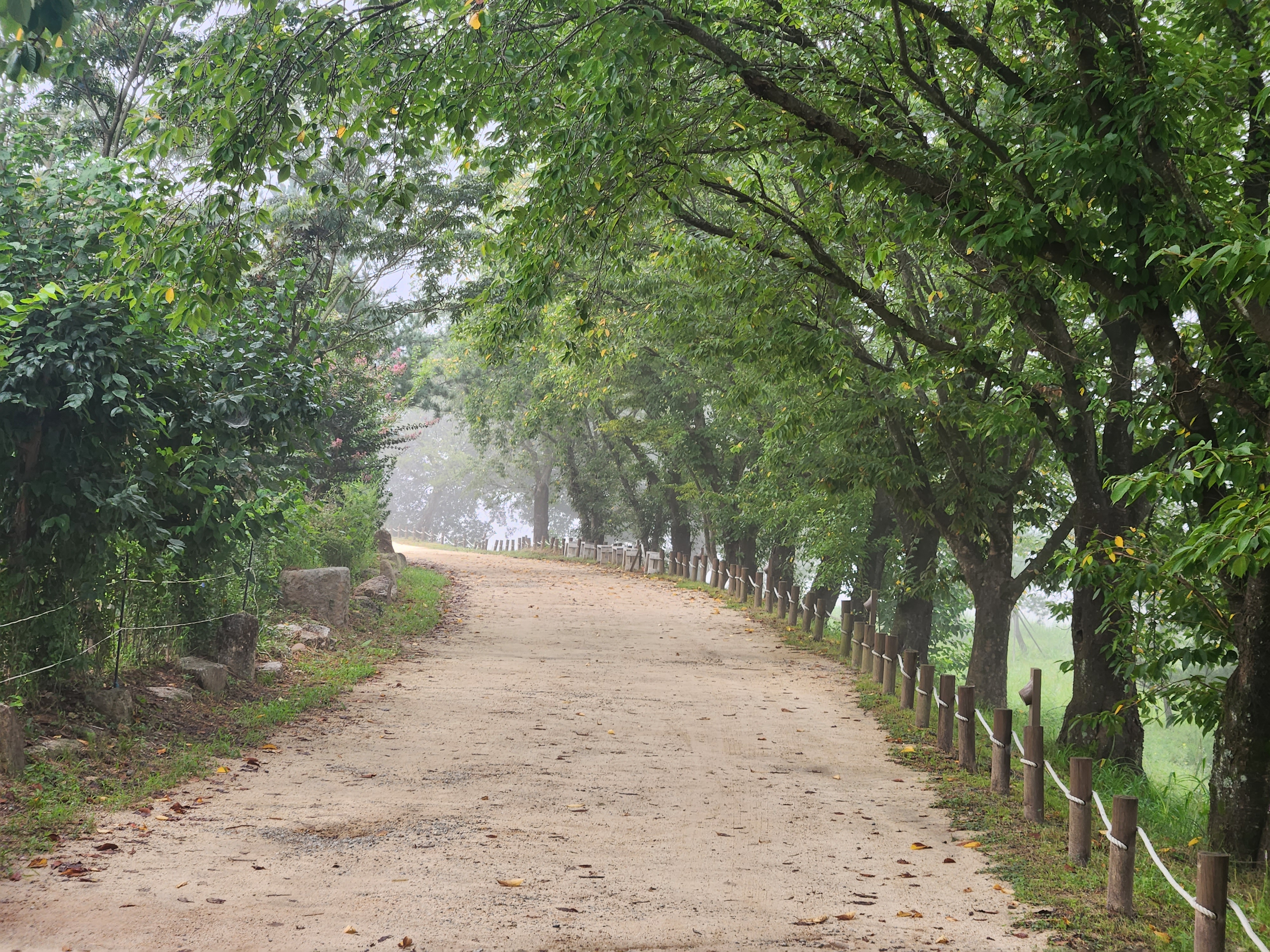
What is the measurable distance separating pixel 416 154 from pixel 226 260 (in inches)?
99.0

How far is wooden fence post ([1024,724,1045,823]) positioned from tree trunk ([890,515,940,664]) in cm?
759

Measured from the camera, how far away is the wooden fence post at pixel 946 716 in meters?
11.4

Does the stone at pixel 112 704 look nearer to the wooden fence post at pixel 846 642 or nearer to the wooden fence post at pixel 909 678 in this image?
the wooden fence post at pixel 909 678

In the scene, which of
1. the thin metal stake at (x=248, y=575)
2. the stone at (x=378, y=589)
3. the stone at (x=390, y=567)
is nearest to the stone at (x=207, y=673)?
the thin metal stake at (x=248, y=575)

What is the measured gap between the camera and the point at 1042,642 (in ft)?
268

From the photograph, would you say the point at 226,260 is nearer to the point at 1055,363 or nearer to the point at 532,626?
the point at 1055,363

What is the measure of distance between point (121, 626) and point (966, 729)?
8.28m

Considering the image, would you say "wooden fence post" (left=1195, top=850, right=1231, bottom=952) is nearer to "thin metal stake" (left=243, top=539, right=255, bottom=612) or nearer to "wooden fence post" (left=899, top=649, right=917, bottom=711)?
"wooden fence post" (left=899, top=649, right=917, bottom=711)

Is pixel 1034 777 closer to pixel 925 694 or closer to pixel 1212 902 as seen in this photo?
pixel 1212 902

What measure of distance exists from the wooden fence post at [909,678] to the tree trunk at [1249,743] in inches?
235

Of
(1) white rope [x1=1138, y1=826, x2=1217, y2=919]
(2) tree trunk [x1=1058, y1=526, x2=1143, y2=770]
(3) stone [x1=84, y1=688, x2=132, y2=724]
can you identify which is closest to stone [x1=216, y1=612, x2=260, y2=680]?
(3) stone [x1=84, y1=688, x2=132, y2=724]

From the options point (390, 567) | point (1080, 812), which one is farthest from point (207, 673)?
point (390, 567)

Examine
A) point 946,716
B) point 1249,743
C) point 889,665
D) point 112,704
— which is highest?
point 1249,743

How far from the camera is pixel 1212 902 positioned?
543 centimetres
